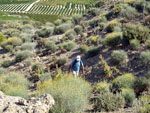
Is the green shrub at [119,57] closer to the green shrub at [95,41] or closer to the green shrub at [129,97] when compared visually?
the green shrub at [129,97]

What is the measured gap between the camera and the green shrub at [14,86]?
7.08 meters

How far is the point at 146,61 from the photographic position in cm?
917

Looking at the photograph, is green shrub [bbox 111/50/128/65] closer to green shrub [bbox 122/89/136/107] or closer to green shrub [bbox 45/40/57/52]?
green shrub [bbox 122/89/136/107]

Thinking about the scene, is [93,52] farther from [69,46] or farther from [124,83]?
[124,83]

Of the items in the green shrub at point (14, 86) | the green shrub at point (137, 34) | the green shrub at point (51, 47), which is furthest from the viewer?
the green shrub at point (51, 47)

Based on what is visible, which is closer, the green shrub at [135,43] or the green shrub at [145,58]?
the green shrub at [145,58]

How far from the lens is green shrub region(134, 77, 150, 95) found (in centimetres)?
724

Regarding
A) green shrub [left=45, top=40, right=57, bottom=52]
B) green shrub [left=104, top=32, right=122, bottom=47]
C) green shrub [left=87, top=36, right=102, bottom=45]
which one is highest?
green shrub [left=104, top=32, right=122, bottom=47]

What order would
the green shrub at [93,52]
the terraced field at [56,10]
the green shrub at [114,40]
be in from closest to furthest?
the green shrub at [114,40] → the green shrub at [93,52] → the terraced field at [56,10]

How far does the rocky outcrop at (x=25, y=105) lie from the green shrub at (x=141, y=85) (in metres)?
3.81

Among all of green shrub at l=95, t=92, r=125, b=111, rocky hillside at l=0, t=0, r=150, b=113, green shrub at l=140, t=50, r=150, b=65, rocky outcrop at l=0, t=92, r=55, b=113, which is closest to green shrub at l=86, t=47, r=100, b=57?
rocky hillside at l=0, t=0, r=150, b=113

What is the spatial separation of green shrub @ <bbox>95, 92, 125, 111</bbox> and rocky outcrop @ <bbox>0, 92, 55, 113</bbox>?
6.35ft

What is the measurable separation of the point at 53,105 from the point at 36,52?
38.8 feet

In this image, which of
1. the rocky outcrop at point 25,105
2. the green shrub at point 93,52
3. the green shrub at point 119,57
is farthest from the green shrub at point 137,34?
the rocky outcrop at point 25,105
